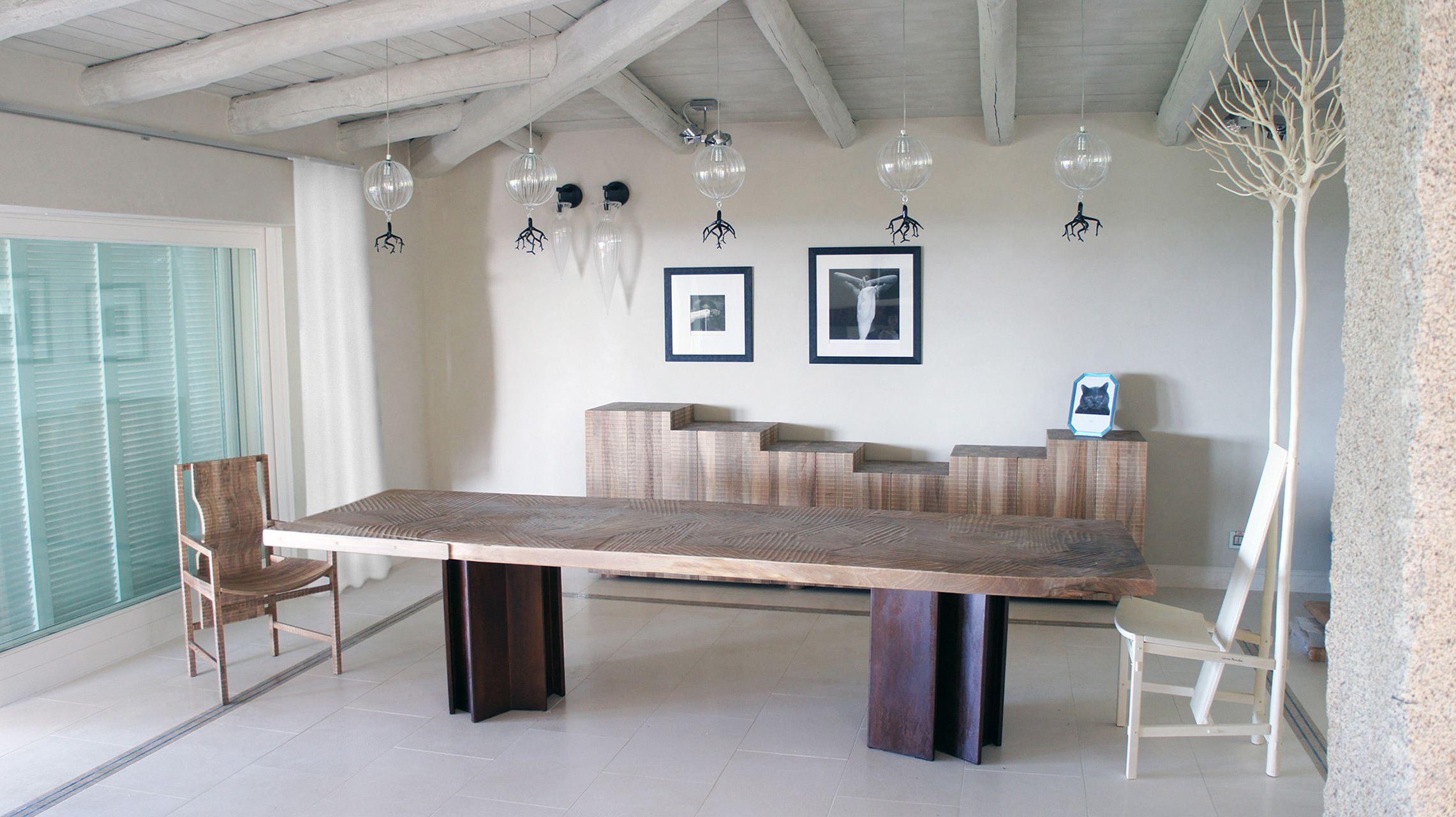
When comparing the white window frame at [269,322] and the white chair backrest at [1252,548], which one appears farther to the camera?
the white window frame at [269,322]

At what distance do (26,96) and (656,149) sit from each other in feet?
9.72

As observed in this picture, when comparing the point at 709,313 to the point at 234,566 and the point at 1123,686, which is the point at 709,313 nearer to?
the point at 234,566

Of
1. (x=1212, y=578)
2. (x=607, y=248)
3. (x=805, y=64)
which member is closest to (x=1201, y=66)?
(x=805, y=64)

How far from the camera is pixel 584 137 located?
5.51 meters

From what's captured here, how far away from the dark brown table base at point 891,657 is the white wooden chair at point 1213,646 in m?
0.44

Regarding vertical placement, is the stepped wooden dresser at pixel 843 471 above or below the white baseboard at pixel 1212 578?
above

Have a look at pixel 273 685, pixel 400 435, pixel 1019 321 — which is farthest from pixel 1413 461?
pixel 400 435

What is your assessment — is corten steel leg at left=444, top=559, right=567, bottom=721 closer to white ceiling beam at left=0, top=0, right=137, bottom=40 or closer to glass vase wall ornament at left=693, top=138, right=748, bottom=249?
glass vase wall ornament at left=693, top=138, right=748, bottom=249

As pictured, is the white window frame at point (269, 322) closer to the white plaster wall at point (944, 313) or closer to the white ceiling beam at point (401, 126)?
the white ceiling beam at point (401, 126)

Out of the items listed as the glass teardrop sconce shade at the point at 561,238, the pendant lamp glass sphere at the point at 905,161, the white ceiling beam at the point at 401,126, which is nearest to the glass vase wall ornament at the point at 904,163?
the pendant lamp glass sphere at the point at 905,161

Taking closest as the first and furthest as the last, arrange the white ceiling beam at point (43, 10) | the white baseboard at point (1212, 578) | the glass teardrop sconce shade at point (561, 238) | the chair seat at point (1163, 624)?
the white ceiling beam at point (43, 10), the chair seat at point (1163, 624), the white baseboard at point (1212, 578), the glass teardrop sconce shade at point (561, 238)

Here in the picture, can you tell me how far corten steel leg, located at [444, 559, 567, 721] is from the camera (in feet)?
11.3

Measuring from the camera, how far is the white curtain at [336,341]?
15.9 ft

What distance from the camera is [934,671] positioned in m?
3.08
